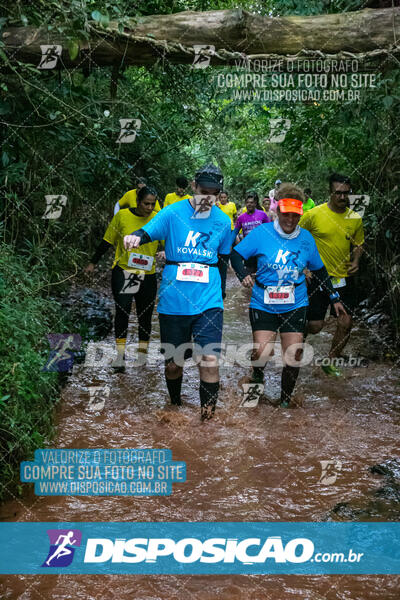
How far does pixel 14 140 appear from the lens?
6.28 metres

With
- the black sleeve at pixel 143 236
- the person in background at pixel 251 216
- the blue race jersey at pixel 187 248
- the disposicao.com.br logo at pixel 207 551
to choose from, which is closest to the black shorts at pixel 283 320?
the blue race jersey at pixel 187 248

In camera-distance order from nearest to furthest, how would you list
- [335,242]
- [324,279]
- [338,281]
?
[324,279] → [335,242] → [338,281]

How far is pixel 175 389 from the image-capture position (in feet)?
18.6

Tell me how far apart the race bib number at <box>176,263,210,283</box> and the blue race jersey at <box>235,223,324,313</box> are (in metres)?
0.65

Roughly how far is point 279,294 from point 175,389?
4.18 feet

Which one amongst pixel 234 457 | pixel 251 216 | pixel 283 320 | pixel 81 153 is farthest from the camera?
pixel 251 216

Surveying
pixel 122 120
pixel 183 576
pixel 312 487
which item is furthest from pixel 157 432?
pixel 122 120

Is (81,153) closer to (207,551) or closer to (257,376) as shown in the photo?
(257,376)

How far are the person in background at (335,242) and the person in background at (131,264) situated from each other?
1701 millimetres

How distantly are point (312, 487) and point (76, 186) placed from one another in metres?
6.53

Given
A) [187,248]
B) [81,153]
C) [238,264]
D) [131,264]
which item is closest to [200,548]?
[187,248]

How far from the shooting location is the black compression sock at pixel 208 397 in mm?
5220

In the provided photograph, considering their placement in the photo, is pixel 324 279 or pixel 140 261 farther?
pixel 140 261

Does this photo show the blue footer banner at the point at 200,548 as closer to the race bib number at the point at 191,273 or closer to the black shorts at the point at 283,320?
the race bib number at the point at 191,273
